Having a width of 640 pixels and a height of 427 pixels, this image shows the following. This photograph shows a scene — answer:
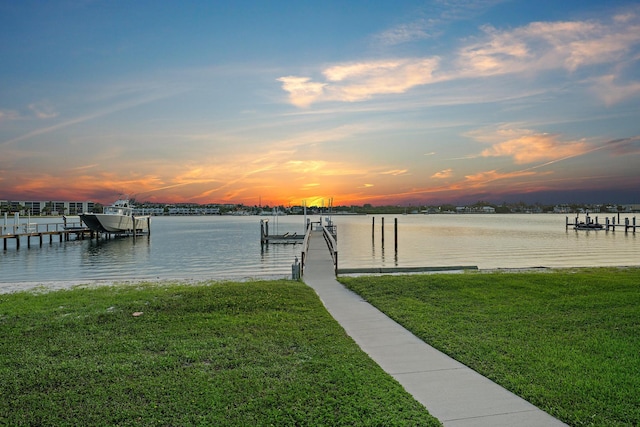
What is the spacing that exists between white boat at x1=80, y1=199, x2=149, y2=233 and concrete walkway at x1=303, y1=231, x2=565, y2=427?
Answer: 52.4 metres

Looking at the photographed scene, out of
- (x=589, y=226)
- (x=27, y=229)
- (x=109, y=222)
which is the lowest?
(x=589, y=226)

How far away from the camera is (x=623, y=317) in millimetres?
8422

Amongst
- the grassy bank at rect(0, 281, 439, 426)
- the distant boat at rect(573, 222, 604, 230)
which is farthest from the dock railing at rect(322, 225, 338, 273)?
the distant boat at rect(573, 222, 604, 230)

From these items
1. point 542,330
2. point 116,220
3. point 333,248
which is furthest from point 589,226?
point 542,330

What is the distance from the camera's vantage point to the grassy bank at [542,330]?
498cm

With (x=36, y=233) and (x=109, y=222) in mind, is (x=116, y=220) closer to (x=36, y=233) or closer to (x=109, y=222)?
(x=109, y=222)

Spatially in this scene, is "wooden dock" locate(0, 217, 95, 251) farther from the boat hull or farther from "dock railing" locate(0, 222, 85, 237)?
the boat hull

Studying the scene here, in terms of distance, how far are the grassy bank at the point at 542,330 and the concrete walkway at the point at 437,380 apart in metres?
0.20

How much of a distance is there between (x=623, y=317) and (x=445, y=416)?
5.98 metres

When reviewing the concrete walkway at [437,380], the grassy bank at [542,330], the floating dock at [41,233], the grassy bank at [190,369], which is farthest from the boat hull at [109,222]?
the concrete walkway at [437,380]

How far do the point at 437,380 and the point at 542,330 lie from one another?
3.23 metres

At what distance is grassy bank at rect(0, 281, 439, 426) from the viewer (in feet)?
15.0

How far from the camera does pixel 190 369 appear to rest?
5840 millimetres

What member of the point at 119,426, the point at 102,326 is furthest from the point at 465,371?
the point at 102,326
